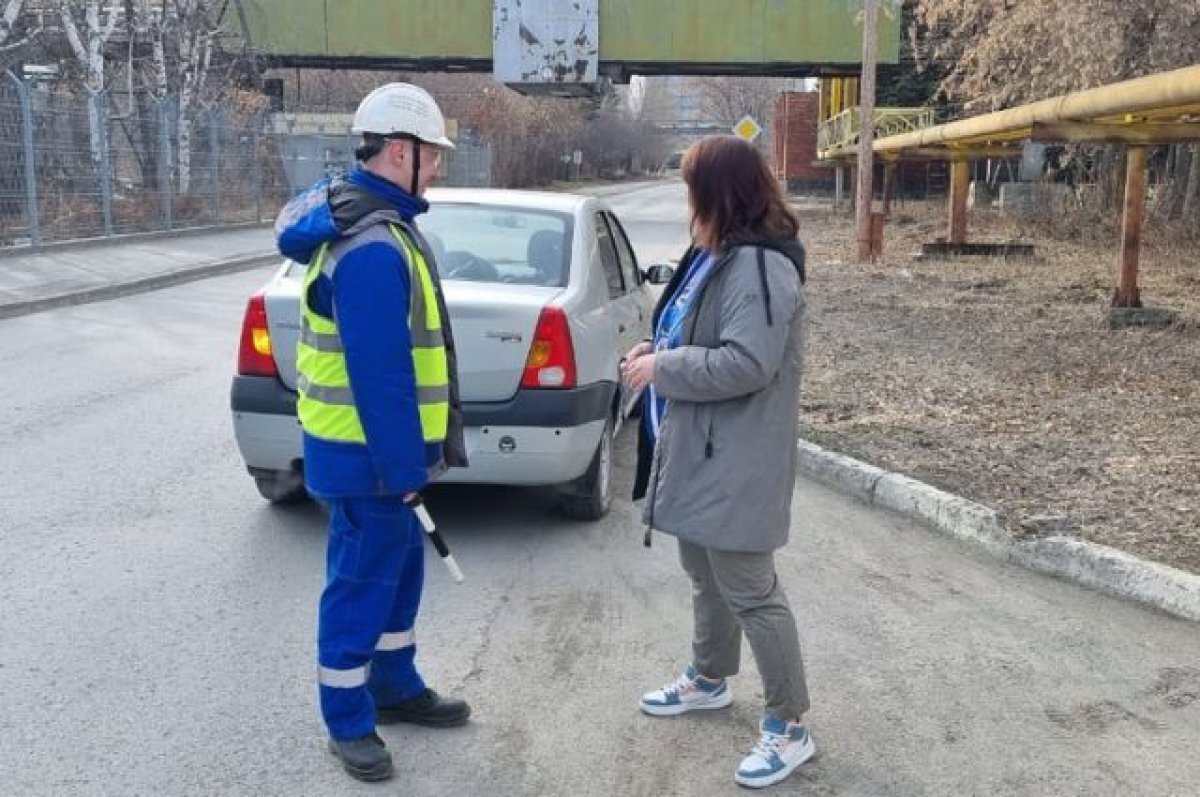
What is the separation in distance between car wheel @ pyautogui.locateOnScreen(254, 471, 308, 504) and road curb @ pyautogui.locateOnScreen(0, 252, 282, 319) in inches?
341

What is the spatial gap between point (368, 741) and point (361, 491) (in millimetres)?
767

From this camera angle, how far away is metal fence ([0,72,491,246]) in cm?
1794

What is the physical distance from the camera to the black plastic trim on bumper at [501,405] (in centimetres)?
550

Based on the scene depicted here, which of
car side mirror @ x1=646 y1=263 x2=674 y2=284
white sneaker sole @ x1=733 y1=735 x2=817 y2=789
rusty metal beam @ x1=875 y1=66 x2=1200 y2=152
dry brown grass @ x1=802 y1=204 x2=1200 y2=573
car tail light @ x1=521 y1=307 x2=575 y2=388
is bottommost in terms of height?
white sneaker sole @ x1=733 y1=735 x2=817 y2=789

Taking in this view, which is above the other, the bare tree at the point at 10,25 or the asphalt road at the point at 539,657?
the bare tree at the point at 10,25

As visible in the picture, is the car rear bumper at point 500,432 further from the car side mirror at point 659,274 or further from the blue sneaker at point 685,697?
the blue sneaker at point 685,697

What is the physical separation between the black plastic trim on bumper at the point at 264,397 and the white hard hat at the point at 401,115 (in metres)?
2.35

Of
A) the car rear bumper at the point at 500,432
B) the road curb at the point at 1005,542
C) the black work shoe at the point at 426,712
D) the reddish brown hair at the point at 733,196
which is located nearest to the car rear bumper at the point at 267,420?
the car rear bumper at the point at 500,432

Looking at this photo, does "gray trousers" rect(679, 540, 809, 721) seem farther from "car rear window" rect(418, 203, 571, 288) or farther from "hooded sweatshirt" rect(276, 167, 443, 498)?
"car rear window" rect(418, 203, 571, 288)

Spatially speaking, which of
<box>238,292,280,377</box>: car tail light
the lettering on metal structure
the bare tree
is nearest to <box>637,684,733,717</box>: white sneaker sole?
<box>238,292,280,377</box>: car tail light

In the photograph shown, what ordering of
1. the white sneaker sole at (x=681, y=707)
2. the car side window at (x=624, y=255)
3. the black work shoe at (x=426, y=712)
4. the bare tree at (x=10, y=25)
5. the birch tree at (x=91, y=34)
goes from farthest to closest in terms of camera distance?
the birch tree at (x=91, y=34), the bare tree at (x=10, y=25), the car side window at (x=624, y=255), the white sneaker sole at (x=681, y=707), the black work shoe at (x=426, y=712)

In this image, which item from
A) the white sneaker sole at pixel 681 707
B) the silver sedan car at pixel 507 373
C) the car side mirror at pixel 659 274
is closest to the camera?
the white sneaker sole at pixel 681 707

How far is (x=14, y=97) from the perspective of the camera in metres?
17.6

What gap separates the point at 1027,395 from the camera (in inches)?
352
